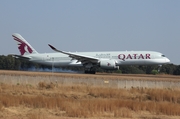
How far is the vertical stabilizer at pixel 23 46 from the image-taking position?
59.4 meters

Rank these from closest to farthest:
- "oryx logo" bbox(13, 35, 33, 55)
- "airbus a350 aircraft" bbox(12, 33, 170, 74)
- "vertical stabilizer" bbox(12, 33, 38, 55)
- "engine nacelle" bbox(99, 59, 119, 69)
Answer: "engine nacelle" bbox(99, 59, 119, 69), "airbus a350 aircraft" bbox(12, 33, 170, 74), "vertical stabilizer" bbox(12, 33, 38, 55), "oryx logo" bbox(13, 35, 33, 55)

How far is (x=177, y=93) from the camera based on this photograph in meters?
29.2

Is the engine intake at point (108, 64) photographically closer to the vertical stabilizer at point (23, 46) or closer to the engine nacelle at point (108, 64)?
the engine nacelle at point (108, 64)

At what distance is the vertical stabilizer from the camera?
195 feet

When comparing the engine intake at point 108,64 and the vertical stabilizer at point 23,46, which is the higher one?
the vertical stabilizer at point 23,46

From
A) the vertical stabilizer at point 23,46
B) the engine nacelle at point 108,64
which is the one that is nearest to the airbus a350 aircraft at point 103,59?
the engine nacelle at point 108,64

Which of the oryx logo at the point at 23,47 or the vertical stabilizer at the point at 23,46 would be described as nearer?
the vertical stabilizer at the point at 23,46

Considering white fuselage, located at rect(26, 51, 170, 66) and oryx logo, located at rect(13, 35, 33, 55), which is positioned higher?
oryx logo, located at rect(13, 35, 33, 55)

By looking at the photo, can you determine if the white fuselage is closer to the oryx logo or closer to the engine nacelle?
the engine nacelle

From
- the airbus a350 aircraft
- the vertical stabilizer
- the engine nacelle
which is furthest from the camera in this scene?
the vertical stabilizer

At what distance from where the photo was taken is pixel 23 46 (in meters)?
60.2

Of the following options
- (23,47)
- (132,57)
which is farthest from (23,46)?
(132,57)

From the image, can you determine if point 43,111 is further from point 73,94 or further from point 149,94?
point 149,94

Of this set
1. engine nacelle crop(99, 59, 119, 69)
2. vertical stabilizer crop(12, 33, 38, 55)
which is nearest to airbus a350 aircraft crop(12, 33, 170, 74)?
engine nacelle crop(99, 59, 119, 69)
